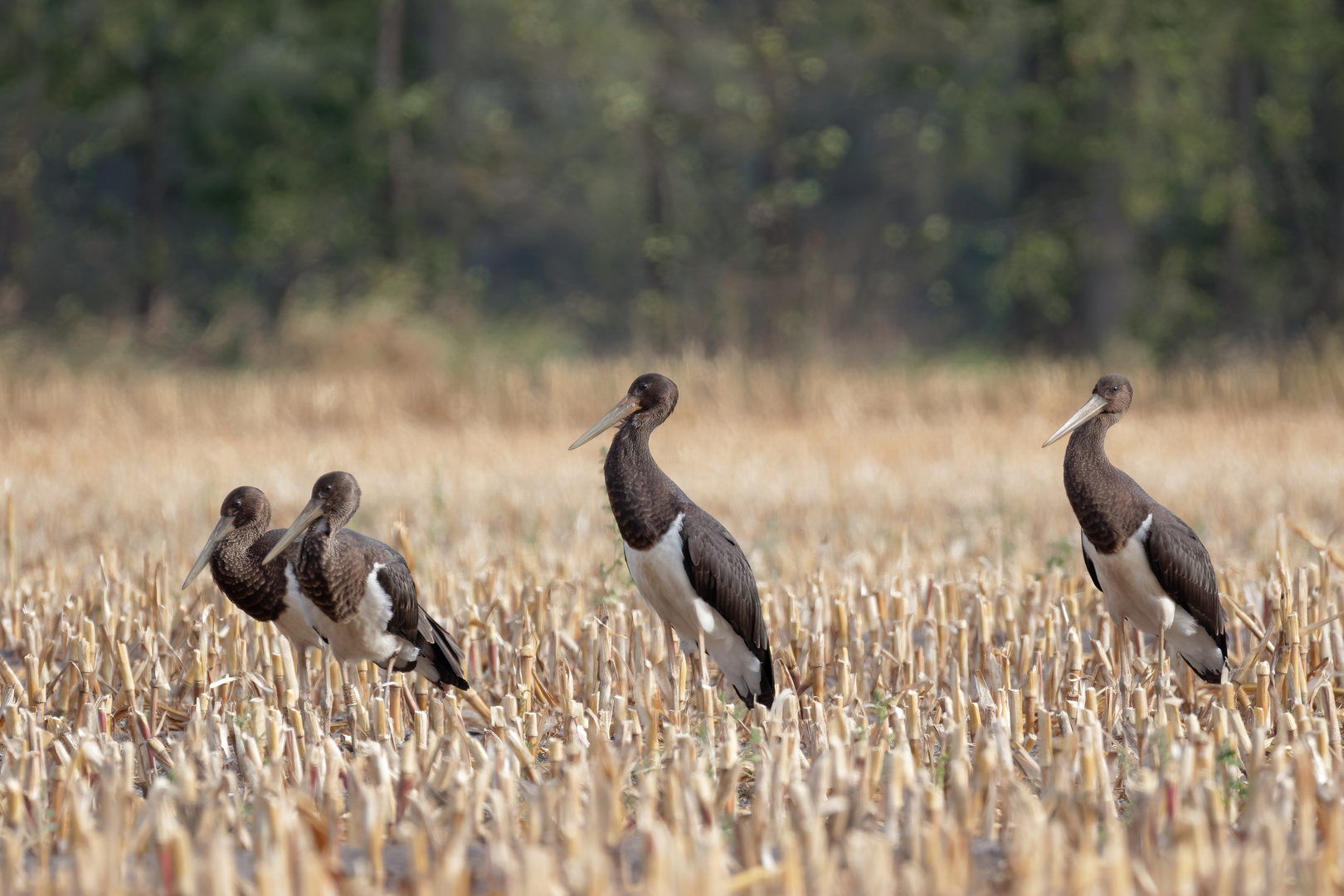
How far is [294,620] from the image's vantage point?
183 inches

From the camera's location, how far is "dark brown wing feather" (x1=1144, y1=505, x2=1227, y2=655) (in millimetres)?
4418

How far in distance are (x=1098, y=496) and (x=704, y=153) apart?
28867 mm

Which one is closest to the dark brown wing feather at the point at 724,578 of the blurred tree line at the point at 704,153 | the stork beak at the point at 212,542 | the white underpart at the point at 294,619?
the white underpart at the point at 294,619

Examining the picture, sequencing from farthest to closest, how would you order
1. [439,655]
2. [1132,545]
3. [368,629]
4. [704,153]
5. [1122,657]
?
[704,153], [1122,657], [439,655], [368,629], [1132,545]

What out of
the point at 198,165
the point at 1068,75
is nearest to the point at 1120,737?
the point at 1068,75

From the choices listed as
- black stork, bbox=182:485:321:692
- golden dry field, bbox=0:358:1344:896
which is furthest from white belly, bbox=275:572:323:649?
golden dry field, bbox=0:358:1344:896

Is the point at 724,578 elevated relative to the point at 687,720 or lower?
elevated

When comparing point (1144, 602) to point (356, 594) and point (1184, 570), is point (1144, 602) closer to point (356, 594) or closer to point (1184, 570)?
point (1184, 570)

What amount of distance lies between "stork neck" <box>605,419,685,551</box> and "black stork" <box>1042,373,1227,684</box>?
1.16 metres

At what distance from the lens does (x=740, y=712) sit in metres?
4.77

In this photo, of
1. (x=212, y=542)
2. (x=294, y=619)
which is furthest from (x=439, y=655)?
(x=212, y=542)

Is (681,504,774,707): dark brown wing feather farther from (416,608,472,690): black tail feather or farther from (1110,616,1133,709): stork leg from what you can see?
(1110,616,1133,709): stork leg

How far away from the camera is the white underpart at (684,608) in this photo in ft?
14.2

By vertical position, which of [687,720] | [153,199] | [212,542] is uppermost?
[153,199]
